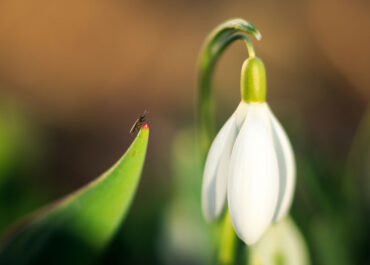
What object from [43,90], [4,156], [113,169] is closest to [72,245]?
[113,169]

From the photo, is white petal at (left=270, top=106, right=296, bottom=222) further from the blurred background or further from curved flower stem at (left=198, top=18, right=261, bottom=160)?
the blurred background

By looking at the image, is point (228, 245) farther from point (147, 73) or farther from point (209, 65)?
point (147, 73)

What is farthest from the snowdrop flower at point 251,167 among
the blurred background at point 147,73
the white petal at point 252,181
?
the blurred background at point 147,73

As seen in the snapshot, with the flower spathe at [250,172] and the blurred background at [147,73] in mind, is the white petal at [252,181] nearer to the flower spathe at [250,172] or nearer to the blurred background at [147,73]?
the flower spathe at [250,172]

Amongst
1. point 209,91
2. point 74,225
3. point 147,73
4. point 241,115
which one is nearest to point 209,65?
point 209,91

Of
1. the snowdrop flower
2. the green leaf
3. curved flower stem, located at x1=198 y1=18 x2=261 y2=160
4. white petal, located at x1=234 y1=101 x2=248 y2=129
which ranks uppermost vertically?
curved flower stem, located at x1=198 y1=18 x2=261 y2=160

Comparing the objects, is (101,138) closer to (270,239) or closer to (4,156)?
(4,156)

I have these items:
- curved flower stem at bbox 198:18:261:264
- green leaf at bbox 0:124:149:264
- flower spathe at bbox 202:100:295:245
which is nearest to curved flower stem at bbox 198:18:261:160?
curved flower stem at bbox 198:18:261:264
